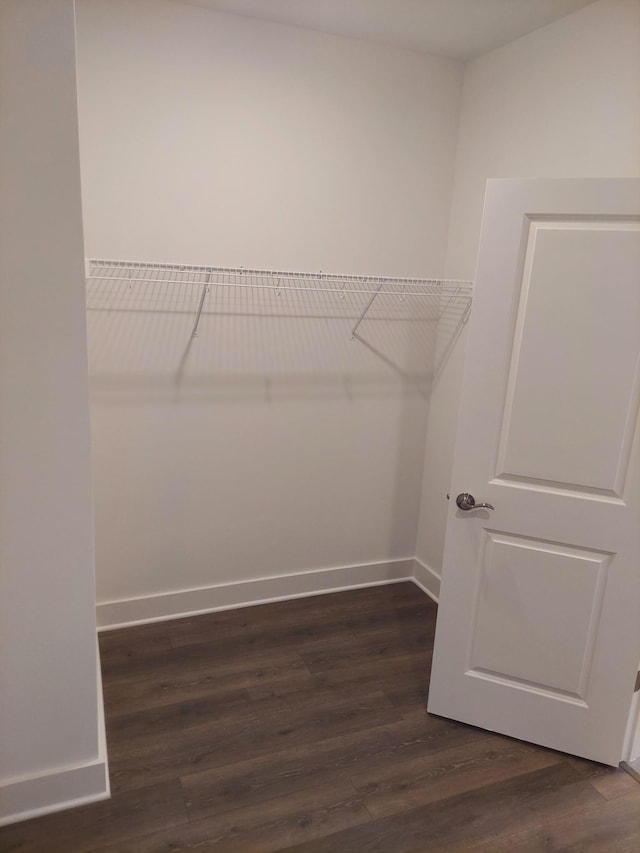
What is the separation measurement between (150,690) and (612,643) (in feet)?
5.71

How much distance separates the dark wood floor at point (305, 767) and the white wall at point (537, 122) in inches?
37.5

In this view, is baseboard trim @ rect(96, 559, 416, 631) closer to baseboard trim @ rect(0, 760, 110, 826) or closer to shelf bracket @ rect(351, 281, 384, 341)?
baseboard trim @ rect(0, 760, 110, 826)

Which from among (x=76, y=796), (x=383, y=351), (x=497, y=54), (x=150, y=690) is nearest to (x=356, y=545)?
(x=383, y=351)

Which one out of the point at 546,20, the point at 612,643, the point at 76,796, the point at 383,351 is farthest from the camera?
the point at 383,351

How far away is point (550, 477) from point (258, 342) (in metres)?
1.41

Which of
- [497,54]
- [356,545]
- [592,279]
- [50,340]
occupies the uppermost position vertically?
[497,54]

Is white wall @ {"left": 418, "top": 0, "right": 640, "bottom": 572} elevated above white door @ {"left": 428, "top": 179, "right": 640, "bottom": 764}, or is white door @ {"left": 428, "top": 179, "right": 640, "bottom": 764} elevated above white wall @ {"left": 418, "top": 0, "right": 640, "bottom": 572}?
white wall @ {"left": 418, "top": 0, "right": 640, "bottom": 572}

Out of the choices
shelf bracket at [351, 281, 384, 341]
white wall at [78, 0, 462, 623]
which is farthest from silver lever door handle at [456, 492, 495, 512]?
shelf bracket at [351, 281, 384, 341]

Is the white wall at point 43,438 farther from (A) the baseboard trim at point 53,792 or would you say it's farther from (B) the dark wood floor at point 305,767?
(B) the dark wood floor at point 305,767

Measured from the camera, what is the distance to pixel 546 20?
7.97 ft

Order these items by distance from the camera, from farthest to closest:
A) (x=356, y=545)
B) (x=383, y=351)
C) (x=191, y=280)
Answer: (x=356, y=545) → (x=383, y=351) → (x=191, y=280)

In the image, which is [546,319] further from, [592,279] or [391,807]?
[391,807]

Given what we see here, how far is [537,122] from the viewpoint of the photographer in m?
2.56

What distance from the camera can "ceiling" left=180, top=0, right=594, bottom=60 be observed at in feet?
7.63
